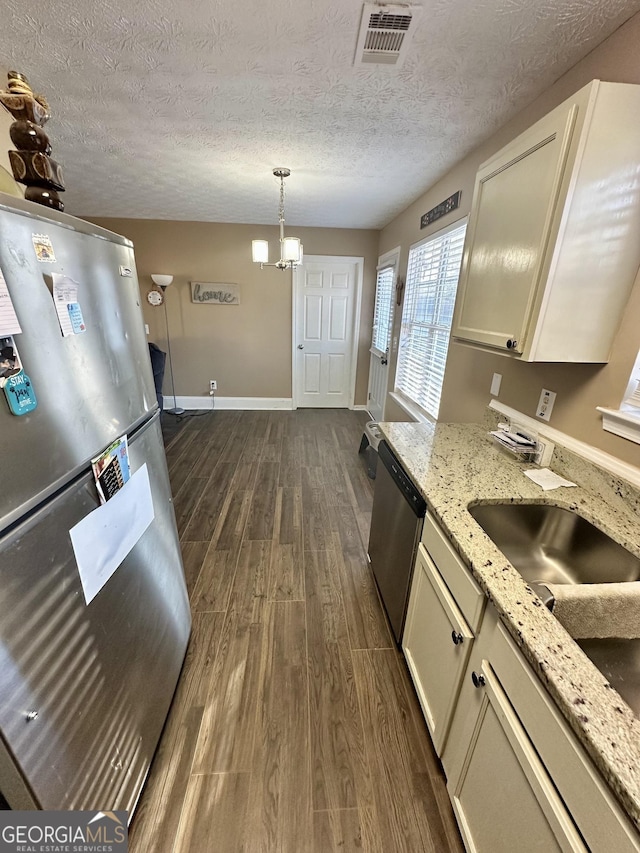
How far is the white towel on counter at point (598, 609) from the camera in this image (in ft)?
2.74

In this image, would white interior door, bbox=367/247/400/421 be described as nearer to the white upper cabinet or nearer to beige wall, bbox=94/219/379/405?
beige wall, bbox=94/219/379/405

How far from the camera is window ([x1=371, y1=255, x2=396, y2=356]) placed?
3980 mm

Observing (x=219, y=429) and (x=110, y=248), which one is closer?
(x=110, y=248)

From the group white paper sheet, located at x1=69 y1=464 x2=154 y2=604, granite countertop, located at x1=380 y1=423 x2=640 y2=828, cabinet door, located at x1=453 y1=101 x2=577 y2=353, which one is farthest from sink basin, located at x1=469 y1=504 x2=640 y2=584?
white paper sheet, located at x1=69 y1=464 x2=154 y2=604

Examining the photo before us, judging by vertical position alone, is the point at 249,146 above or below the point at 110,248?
above

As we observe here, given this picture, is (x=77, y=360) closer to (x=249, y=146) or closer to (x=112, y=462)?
(x=112, y=462)

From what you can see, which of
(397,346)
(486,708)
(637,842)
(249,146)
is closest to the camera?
(637,842)

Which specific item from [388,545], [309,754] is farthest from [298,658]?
[388,545]

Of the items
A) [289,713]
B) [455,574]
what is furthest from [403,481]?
[289,713]

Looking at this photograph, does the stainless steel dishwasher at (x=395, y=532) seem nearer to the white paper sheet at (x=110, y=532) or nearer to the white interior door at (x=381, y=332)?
the white paper sheet at (x=110, y=532)

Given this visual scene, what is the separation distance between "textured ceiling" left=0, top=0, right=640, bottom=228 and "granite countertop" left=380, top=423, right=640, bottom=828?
5.14 ft

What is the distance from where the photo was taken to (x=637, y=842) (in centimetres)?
48

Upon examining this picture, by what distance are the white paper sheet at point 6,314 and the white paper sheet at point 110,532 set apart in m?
0.43

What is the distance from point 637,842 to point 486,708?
0.42m
